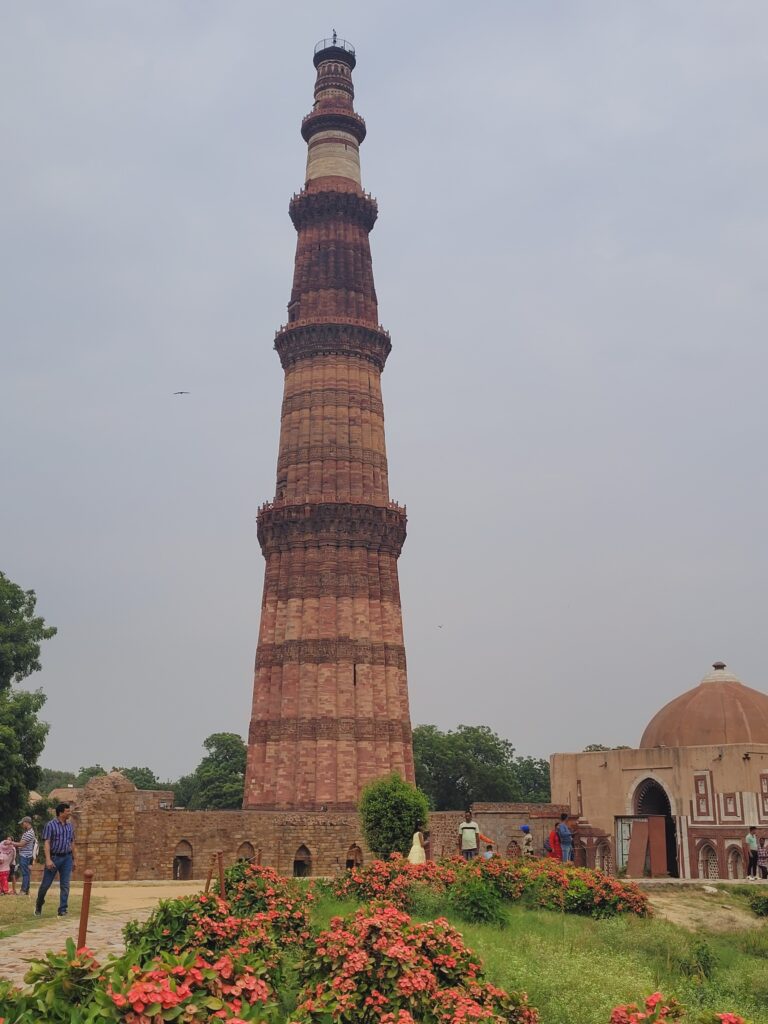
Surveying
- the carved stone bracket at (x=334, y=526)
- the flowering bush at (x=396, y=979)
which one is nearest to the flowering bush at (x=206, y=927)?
the flowering bush at (x=396, y=979)

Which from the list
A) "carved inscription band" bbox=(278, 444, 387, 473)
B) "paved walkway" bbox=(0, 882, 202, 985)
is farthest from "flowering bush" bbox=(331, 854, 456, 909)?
"carved inscription band" bbox=(278, 444, 387, 473)

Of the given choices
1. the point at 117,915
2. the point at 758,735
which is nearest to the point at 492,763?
the point at 758,735

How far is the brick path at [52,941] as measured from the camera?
9611 mm

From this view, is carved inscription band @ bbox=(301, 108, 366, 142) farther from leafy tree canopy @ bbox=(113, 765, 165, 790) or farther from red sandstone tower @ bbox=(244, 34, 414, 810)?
leafy tree canopy @ bbox=(113, 765, 165, 790)

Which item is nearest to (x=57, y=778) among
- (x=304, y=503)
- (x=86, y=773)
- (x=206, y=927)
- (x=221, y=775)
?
(x=86, y=773)

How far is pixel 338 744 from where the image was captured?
33.8m

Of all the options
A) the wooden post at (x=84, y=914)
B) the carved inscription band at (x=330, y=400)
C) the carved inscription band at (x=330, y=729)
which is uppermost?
the carved inscription band at (x=330, y=400)

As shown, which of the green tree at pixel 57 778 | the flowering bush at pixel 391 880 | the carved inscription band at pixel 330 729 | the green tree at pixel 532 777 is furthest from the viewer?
the green tree at pixel 57 778

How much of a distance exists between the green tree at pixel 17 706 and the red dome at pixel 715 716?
18.5 meters

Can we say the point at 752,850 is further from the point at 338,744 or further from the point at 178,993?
the point at 178,993

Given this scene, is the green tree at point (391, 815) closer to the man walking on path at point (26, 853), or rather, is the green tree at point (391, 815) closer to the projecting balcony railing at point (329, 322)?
the man walking on path at point (26, 853)

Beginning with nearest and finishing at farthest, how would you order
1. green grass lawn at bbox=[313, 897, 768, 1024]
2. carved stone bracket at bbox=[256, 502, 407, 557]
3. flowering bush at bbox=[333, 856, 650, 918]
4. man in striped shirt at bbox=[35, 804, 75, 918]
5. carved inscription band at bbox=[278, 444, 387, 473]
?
green grass lawn at bbox=[313, 897, 768, 1024] → man in striped shirt at bbox=[35, 804, 75, 918] → flowering bush at bbox=[333, 856, 650, 918] → carved stone bracket at bbox=[256, 502, 407, 557] → carved inscription band at bbox=[278, 444, 387, 473]

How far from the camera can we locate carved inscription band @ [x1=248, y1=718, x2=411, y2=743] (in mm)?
33969

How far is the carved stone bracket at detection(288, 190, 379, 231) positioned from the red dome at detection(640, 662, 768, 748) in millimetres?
23050
